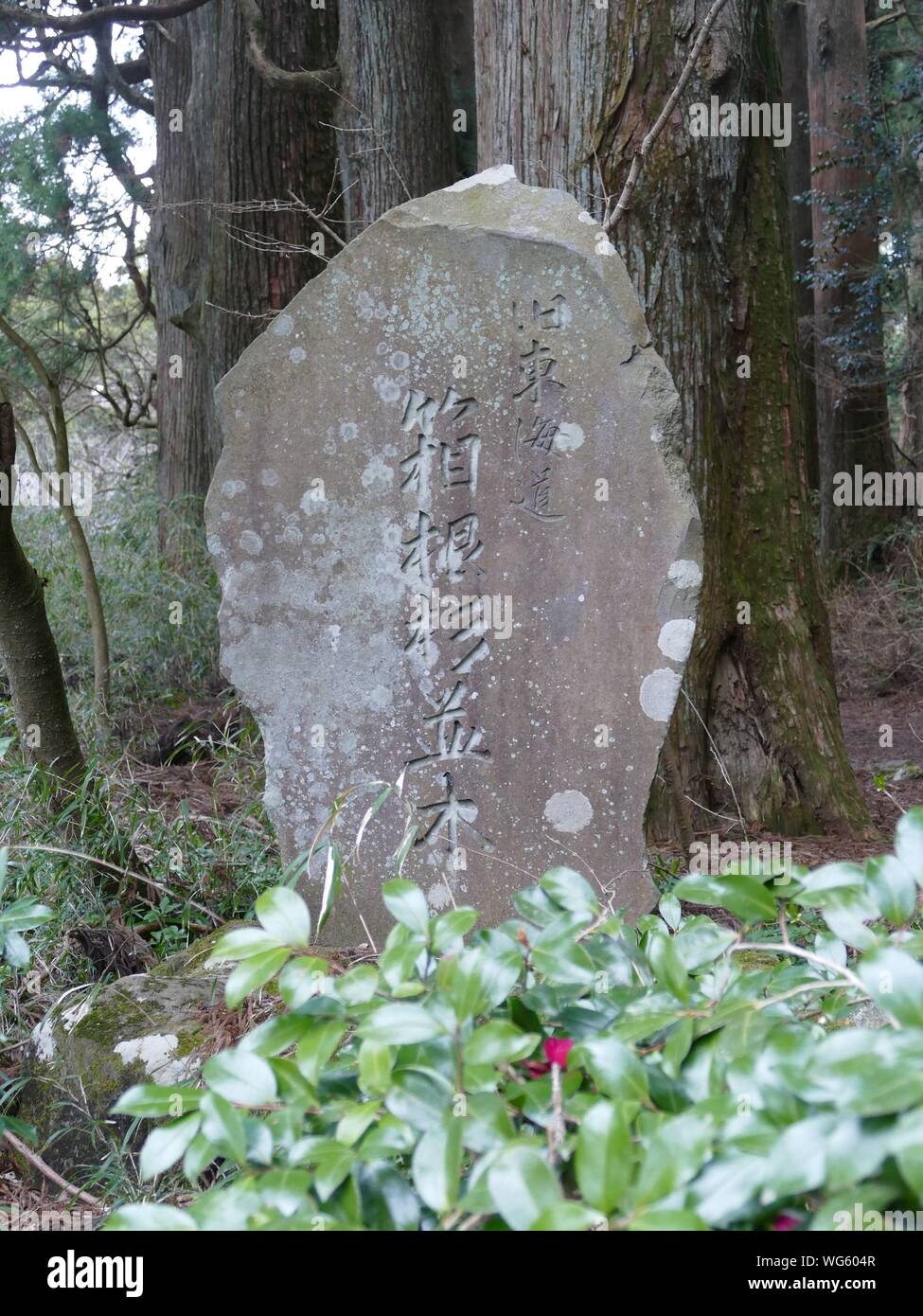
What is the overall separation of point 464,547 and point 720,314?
151 cm

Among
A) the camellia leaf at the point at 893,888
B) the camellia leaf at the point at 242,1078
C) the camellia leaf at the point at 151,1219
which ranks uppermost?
the camellia leaf at the point at 893,888

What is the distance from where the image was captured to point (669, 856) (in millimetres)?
3324

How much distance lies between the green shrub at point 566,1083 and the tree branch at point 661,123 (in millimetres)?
2446

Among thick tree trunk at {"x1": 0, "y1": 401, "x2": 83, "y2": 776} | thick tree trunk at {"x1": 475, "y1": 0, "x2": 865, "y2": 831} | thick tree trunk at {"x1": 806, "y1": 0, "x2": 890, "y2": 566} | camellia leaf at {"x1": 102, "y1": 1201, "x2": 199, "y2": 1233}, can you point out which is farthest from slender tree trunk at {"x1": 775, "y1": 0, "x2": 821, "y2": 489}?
camellia leaf at {"x1": 102, "y1": 1201, "x2": 199, "y2": 1233}

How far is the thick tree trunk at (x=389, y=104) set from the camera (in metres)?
5.05

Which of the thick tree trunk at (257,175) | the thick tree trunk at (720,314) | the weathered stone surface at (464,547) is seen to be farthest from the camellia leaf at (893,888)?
the thick tree trunk at (257,175)

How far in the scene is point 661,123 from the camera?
10.3 feet

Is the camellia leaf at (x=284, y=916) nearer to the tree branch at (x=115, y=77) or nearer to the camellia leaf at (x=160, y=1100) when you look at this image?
the camellia leaf at (x=160, y=1100)

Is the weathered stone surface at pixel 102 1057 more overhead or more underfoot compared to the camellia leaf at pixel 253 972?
more underfoot

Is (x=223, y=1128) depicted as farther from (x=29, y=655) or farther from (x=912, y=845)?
(x=29, y=655)

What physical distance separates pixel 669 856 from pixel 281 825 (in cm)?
120

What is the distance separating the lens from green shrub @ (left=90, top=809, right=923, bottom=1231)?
834mm

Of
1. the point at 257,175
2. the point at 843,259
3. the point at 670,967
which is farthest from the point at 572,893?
the point at 843,259
